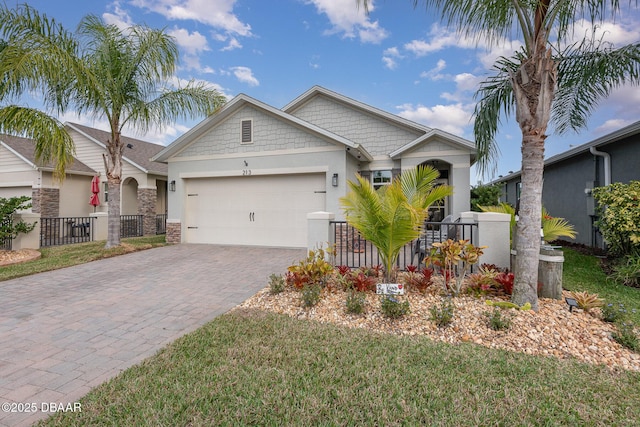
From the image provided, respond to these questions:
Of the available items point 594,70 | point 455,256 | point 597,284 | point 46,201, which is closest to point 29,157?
point 46,201

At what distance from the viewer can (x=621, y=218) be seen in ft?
20.7

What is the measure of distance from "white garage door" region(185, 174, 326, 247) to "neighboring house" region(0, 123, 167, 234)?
5169 mm

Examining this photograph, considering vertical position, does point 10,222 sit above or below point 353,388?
above

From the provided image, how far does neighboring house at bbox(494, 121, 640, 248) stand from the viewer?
8.81 metres

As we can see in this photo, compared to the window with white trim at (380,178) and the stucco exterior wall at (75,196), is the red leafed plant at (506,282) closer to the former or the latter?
the window with white trim at (380,178)

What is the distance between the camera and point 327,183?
10398mm

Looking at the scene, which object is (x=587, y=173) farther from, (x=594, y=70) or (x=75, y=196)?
(x=75, y=196)

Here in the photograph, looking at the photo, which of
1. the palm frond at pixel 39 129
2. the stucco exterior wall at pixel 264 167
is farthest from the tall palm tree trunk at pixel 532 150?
the palm frond at pixel 39 129

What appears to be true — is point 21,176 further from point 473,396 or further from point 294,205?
point 473,396

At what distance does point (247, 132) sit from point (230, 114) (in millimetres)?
1055

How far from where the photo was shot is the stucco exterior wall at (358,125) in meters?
13.1

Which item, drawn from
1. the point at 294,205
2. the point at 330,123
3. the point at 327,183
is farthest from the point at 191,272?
the point at 330,123

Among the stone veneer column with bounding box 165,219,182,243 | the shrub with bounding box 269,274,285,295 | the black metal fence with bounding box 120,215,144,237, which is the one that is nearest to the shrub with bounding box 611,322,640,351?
the shrub with bounding box 269,274,285,295

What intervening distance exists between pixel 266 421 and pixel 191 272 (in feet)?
18.7
